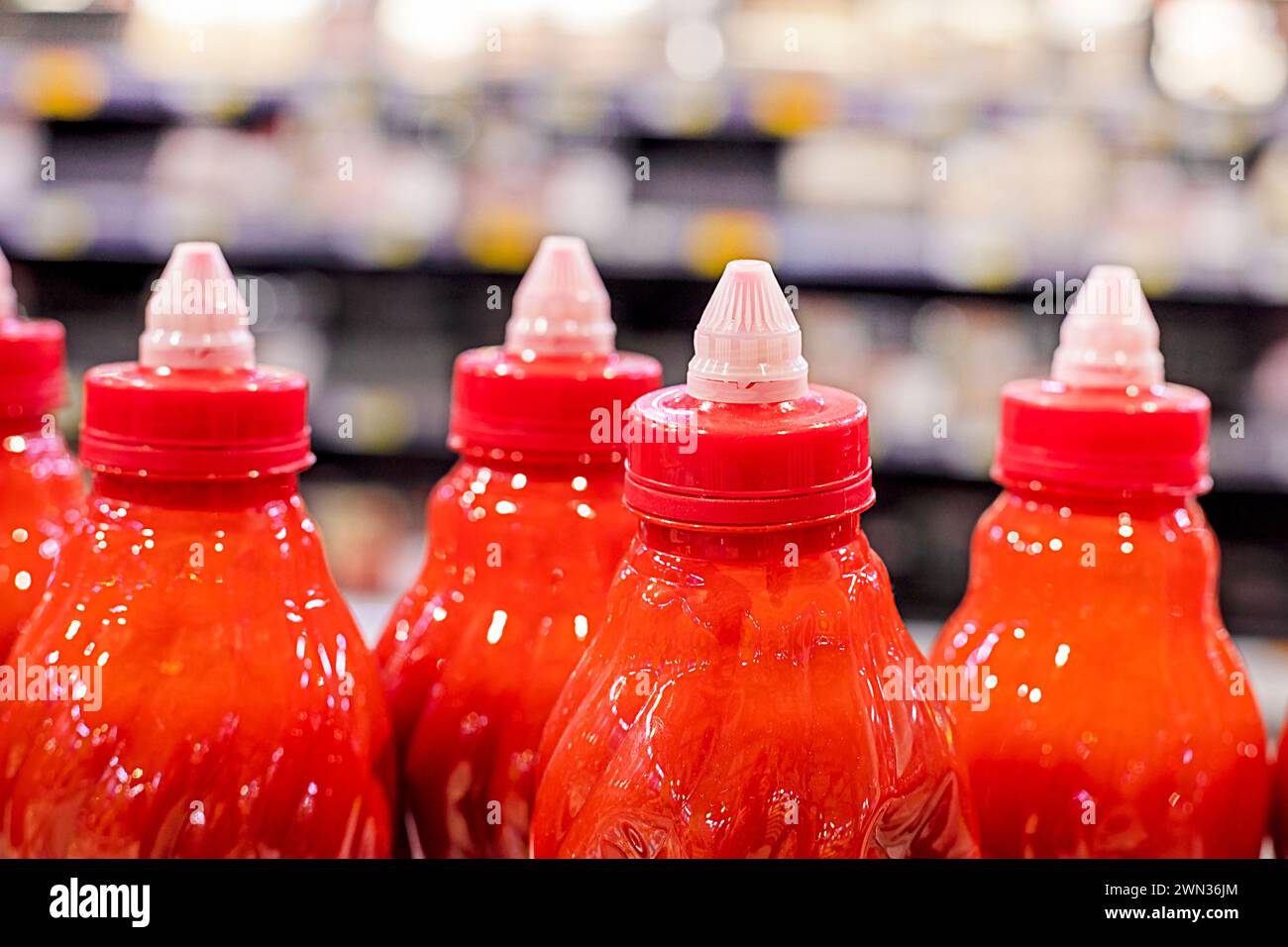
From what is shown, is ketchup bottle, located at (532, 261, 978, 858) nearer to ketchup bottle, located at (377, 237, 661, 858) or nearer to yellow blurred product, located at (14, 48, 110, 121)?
ketchup bottle, located at (377, 237, 661, 858)

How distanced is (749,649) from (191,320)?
28 centimetres

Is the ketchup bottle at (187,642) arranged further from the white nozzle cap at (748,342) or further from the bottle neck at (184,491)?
the white nozzle cap at (748,342)

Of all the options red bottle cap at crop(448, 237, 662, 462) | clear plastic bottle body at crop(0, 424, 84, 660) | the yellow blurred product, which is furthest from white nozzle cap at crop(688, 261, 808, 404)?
the yellow blurred product

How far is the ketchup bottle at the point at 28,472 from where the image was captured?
0.70 meters

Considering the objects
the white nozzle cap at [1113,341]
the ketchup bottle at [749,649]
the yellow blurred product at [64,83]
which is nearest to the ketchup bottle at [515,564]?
the ketchup bottle at [749,649]

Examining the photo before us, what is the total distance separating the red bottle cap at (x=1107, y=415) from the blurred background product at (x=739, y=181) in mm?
2158

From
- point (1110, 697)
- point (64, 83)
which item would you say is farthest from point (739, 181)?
point (1110, 697)

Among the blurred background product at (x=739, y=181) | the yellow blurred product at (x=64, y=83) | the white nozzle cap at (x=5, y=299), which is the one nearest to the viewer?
the white nozzle cap at (x=5, y=299)

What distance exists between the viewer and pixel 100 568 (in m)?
0.59

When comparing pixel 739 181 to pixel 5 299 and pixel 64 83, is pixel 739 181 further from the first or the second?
pixel 5 299

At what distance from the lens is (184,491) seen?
0.58 metres
